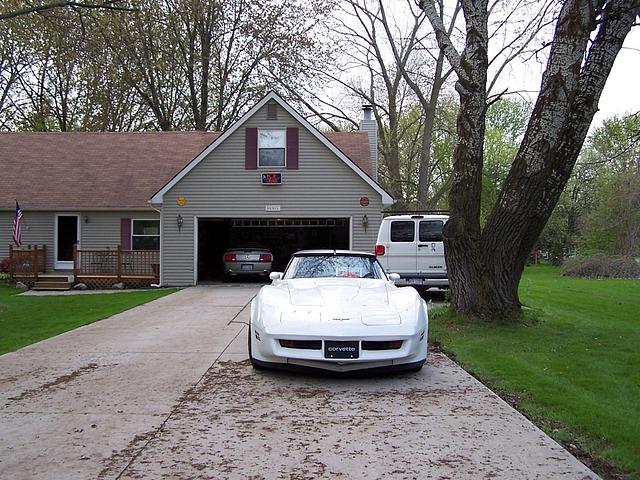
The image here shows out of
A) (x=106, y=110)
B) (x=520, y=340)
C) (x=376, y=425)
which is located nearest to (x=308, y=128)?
(x=520, y=340)

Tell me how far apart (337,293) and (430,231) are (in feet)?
25.9

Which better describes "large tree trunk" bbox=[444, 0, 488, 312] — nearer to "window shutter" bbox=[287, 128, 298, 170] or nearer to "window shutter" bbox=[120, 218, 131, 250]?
"window shutter" bbox=[287, 128, 298, 170]

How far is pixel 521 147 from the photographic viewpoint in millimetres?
9266

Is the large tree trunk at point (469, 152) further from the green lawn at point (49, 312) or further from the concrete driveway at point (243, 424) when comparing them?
the green lawn at point (49, 312)

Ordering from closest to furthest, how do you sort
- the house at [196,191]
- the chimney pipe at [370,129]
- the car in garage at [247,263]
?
the house at [196,191]
the car in garage at [247,263]
the chimney pipe at [370,129]

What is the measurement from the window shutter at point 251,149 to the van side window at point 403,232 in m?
6.29

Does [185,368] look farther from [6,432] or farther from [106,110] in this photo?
[106,110]

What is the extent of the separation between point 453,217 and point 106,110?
28.2 meters

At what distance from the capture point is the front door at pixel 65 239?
21.2 meters

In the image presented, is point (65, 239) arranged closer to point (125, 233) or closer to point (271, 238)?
point (125, 233)

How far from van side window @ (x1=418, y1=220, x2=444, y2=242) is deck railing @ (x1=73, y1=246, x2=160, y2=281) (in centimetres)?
907

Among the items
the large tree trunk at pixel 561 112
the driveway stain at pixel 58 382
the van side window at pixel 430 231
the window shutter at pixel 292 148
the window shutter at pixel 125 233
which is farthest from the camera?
the window shutter at pixel 125 233

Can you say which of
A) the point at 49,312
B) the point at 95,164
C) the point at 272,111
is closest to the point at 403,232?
the point at 272,111

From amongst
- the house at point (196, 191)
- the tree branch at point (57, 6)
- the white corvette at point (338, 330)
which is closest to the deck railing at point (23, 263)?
the house at point (196, 191)
